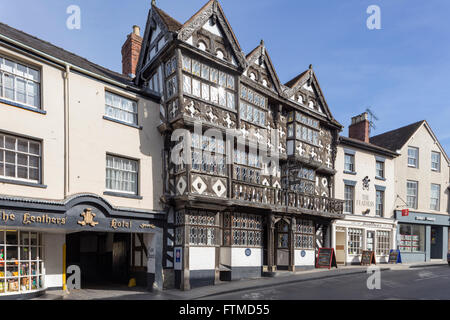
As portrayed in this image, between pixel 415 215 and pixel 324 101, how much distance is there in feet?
Result: 40.7

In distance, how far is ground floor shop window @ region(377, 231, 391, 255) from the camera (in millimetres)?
24625

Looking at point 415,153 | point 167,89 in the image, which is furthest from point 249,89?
point 415,153

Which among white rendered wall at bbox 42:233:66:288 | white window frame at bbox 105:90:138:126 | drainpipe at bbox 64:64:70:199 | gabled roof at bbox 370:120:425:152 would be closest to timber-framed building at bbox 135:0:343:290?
white window frame at bbox 105:90:138:126

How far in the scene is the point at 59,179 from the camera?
11.8 meters

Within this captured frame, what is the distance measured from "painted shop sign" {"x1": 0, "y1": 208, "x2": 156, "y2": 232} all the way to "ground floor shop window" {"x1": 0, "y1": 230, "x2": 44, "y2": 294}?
1333 millimetres

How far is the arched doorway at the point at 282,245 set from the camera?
18.7 m

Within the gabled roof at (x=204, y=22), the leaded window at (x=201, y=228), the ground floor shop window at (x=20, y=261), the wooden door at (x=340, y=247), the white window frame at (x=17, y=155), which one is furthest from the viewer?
the wooden door at (x=340, y=247)

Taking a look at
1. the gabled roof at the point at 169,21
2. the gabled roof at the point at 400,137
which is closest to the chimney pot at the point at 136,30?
the gabled roof at the point at 169,21

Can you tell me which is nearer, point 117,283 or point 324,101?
point 117,283

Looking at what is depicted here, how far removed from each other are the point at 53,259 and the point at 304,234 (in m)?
12.7

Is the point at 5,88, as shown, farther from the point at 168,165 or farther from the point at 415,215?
the point at 415,215

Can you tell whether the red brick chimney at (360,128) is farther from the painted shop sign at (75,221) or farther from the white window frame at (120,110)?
the painted shop sign at (75,221)

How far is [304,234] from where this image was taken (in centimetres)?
1959

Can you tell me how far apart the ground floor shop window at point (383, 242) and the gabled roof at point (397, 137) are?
661cm
